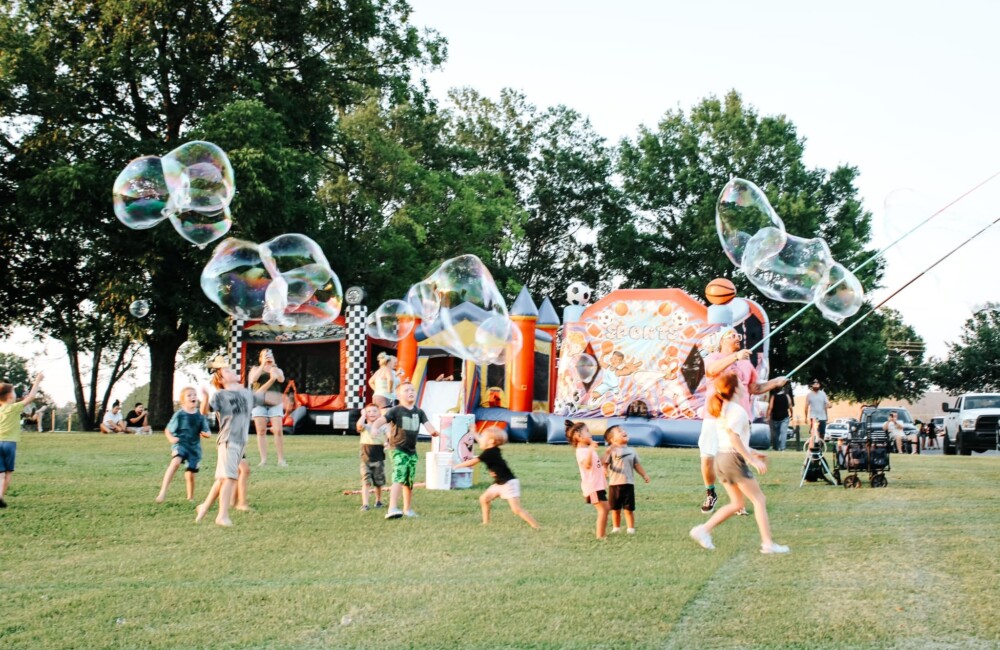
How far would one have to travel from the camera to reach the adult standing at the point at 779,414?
23500 millimetres

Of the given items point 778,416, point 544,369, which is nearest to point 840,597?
point 778,416

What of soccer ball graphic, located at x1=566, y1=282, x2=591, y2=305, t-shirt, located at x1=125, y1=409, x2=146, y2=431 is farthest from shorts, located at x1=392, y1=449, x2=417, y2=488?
t-shirt, located at x1=125, y1=409, x2=146, y2=431

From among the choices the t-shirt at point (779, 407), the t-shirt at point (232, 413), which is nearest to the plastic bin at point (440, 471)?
the t-shirt at point (232, 413)

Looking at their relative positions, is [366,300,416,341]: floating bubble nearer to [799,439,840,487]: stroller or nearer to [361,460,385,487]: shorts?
[361,460,385,487]: shorts

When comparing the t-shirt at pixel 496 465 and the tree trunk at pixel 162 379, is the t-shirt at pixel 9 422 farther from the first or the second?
the tree trunk at pixel 162 379

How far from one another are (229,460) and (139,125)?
21996 millimetres

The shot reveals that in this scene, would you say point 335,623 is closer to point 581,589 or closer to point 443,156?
point 581,589

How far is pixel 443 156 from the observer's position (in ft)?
141

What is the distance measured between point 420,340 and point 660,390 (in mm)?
6091

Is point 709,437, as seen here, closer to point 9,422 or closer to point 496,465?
point 496,465

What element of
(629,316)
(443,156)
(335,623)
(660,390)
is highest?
(443,156)

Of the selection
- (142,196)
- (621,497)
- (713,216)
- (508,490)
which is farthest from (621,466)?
(713,216)

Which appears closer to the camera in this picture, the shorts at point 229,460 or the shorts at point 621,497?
the shorts at point 621,497

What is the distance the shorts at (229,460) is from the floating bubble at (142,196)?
4.20m
